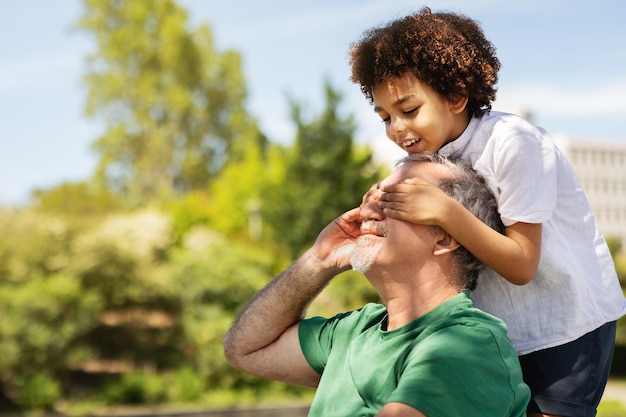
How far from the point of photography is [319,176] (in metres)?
20.9

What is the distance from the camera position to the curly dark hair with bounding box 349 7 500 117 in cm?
213

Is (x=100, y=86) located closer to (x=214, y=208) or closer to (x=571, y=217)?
(x=214, y=208)

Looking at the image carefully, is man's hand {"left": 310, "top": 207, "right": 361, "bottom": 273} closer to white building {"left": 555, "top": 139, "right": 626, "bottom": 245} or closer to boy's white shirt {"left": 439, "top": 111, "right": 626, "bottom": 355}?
boy's white shirt {"left": 439, "top": 111, "right": 626, "bottom": 355}

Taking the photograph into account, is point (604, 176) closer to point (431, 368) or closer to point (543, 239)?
point (543, 239)

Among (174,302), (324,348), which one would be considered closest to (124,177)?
(174,302)

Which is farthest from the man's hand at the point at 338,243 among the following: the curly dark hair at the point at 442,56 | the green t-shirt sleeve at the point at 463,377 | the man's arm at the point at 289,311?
the green t-shirt sleeve at the point at 463,377

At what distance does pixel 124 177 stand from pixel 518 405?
3486 cm

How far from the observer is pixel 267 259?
13.9m

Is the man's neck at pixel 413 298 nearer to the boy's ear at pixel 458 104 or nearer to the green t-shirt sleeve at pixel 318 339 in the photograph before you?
the green t-shirt sleeve at pixel 318 339

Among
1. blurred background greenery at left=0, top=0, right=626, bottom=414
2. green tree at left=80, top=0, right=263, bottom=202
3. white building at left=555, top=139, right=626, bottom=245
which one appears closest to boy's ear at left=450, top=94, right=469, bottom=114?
blurred background greenery at left=0, top=0, right=626, bottom=414

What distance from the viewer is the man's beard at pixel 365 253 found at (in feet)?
6.74

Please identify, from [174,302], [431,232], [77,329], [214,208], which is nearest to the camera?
[431,232]

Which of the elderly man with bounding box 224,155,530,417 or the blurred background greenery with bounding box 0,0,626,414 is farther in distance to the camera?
the blurred background greenery with bounding box 0,0,626,414

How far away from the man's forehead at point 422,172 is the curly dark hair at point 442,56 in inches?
7.4
